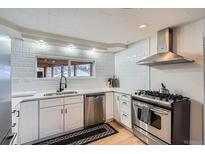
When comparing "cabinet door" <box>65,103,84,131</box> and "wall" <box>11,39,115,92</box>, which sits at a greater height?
"wall" <box>11,39,115,92</box>

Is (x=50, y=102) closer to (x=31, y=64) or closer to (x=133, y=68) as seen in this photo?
(x=31, y=64)

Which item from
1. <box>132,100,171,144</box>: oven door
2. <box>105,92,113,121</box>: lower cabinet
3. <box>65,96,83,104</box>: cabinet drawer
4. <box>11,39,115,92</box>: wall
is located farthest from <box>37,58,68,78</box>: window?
→ <box>132,100,171,144</box>: oven door

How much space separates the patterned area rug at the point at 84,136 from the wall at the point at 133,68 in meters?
1.35

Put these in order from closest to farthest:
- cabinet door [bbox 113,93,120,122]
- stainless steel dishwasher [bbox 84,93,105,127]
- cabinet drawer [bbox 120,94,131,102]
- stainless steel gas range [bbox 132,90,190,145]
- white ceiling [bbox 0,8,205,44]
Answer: white ceiling [bbox 0,8,205,44] < stainless steel gas range [bbox 132,90,190,145] < cabinet drawer [bbox 120,94,131,102] < stainless steel dishwasher [bbox 84,93,105,127] < cabinet door [bbox 113,93,120,122]

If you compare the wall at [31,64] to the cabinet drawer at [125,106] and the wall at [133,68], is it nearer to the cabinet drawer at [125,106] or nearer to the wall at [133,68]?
the wall at [133,68]

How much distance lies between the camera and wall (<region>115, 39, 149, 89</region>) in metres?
3.02

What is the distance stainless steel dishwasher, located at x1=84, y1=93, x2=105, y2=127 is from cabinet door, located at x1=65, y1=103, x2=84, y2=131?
0.13 metres

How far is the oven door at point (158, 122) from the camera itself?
187 centimetres

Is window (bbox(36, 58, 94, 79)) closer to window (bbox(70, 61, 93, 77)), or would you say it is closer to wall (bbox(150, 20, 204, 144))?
window (bbox(70, 61, 93, 77))

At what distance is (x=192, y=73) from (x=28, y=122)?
3037 mm

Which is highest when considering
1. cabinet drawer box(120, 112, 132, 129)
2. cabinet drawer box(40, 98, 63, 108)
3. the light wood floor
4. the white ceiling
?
the white ceiling
